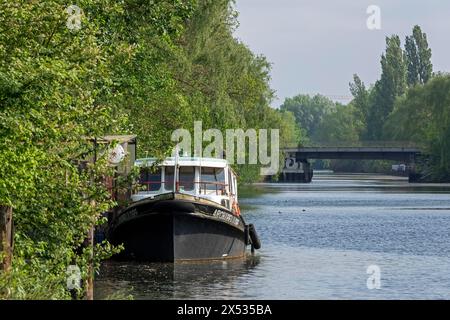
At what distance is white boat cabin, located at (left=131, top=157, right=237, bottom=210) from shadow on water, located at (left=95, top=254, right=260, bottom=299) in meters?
2.33

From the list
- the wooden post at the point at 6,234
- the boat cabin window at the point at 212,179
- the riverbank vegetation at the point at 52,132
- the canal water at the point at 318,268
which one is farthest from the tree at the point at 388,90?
the wooden post at the point at 6,234

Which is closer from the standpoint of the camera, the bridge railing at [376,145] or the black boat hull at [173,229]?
the black boat hull at [173,229]

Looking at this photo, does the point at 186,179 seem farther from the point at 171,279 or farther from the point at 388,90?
the point at 388,90

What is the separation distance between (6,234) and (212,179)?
19147 millimetres

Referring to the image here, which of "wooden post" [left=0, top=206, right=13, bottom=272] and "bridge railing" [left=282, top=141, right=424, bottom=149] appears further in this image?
"bridge railing" [left=282, top=141, right=424, bottom=149]

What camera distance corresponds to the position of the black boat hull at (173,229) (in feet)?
122

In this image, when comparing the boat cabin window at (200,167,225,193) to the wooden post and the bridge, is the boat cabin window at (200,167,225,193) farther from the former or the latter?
the bridge

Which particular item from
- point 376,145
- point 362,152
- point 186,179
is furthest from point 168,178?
point 376,145

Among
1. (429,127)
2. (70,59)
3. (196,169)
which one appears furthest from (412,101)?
(70,59)

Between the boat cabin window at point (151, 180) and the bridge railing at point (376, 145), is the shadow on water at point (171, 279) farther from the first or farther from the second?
the bridge railing at point (376, 145)

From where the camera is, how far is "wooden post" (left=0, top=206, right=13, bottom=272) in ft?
69.0

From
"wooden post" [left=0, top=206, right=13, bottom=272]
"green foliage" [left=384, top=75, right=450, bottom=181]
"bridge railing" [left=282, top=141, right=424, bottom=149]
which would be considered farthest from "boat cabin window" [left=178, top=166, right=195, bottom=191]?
"bridge railing" [left=282, top=141, right=424, bottom=149]

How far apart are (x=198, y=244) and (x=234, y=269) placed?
1.49 m

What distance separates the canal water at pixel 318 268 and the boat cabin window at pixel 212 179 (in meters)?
2.61
